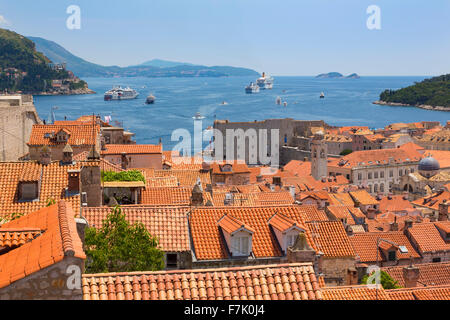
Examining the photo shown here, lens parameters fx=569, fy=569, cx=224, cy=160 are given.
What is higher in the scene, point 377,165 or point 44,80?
point 44,80

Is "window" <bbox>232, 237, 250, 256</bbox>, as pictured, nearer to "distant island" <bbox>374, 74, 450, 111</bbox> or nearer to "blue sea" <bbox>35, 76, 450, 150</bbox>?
"blue sea" <bbox>35, 76, 450, 150</bbox>

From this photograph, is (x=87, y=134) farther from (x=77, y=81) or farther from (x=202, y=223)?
(x=77, y=81)

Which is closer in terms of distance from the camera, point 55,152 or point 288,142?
point 55,152

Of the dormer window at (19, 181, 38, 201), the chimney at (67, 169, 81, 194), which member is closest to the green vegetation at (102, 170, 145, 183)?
the dormer window at (19, 181, 38, 201)

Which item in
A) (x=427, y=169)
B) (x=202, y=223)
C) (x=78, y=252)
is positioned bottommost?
(x=427, y=169)

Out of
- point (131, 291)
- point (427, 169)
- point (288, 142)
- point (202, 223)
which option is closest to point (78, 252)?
point (131, 291)

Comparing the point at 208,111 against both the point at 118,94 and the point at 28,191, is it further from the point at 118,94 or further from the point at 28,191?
the point at 28,191

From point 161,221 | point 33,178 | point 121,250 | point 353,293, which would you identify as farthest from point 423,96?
point 121,250
